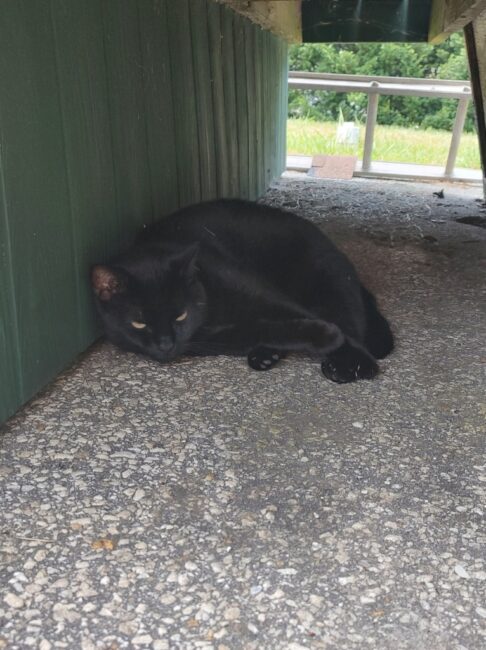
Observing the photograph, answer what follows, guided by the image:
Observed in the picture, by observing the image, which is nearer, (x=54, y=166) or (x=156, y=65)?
(x=54, y=166)

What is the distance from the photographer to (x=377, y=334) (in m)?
2.34

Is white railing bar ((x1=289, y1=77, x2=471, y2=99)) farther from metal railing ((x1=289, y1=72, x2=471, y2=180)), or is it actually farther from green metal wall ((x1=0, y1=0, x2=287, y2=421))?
green metal wall ((x1=0, y1=0, x2=287, y2=421))

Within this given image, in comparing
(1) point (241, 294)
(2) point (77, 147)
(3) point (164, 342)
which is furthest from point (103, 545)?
(2) point (77, 147)

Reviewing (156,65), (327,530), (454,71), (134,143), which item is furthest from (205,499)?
(454,71)

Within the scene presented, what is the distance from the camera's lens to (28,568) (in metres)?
1.24

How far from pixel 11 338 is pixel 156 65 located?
152 cm

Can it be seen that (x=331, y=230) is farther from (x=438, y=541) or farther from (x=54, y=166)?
(x=438, y=541)

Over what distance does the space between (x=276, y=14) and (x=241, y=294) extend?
11.4 feet

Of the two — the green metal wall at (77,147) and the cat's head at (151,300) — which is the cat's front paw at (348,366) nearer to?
the cat's head at (151,300)

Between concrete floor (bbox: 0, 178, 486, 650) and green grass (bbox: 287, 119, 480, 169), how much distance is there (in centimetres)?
712

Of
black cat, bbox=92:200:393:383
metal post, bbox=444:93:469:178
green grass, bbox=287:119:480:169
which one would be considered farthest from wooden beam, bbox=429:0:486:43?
green grass, bbox=287:119:480:169

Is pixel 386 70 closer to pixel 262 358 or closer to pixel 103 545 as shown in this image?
pixel 262 358

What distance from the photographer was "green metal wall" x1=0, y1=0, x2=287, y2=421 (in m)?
1.66

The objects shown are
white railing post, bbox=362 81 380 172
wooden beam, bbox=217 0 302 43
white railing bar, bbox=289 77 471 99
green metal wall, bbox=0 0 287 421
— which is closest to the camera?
green metal wall, bbox=0 0 287 421
